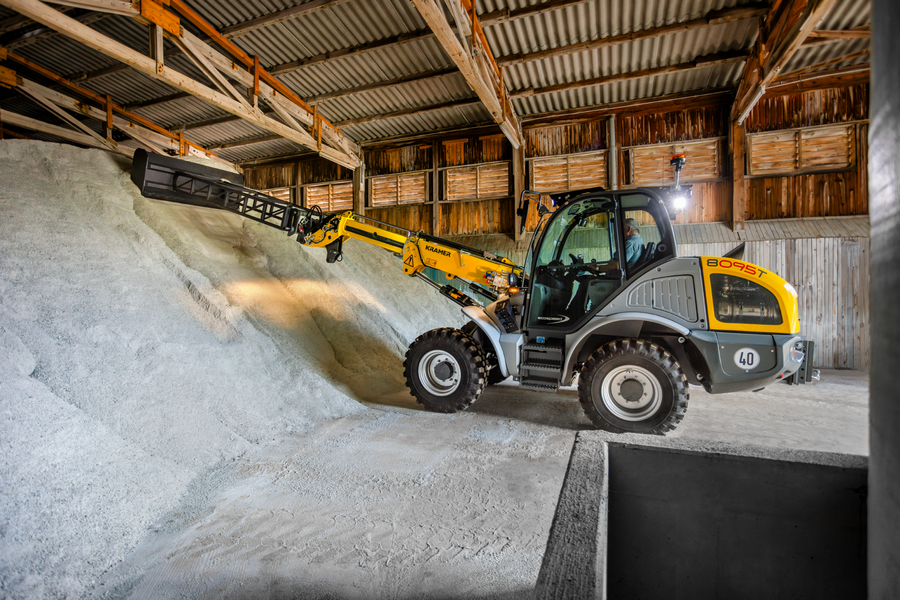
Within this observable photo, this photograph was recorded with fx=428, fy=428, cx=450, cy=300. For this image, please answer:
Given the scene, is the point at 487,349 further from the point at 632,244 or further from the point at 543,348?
the point at 632,244

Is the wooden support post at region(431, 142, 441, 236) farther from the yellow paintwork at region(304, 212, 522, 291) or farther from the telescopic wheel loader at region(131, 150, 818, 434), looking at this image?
the telescopic wheel loader at region(131, 150, 818, 434)

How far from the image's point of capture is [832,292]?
29.1ft

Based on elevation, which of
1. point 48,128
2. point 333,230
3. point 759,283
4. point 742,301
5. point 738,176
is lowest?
point 742,301

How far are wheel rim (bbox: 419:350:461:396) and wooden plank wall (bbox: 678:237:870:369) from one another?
26.9 ft

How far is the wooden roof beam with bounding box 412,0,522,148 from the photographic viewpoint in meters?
5.67

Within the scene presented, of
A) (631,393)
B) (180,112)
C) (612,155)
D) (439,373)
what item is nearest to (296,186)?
(180,112)

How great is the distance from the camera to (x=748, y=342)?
14.0 feet

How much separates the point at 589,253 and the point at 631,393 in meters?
1.58

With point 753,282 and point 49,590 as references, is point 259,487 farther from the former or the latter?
point 753,282

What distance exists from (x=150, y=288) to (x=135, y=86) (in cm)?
935

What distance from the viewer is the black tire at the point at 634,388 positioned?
436 cm

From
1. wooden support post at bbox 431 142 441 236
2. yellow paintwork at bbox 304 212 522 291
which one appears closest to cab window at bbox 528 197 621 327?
yellow paintwork at bbox 304 212 522 291

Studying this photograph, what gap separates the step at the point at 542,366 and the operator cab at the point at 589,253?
357mm

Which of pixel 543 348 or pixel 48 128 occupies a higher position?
pixel 48 128
